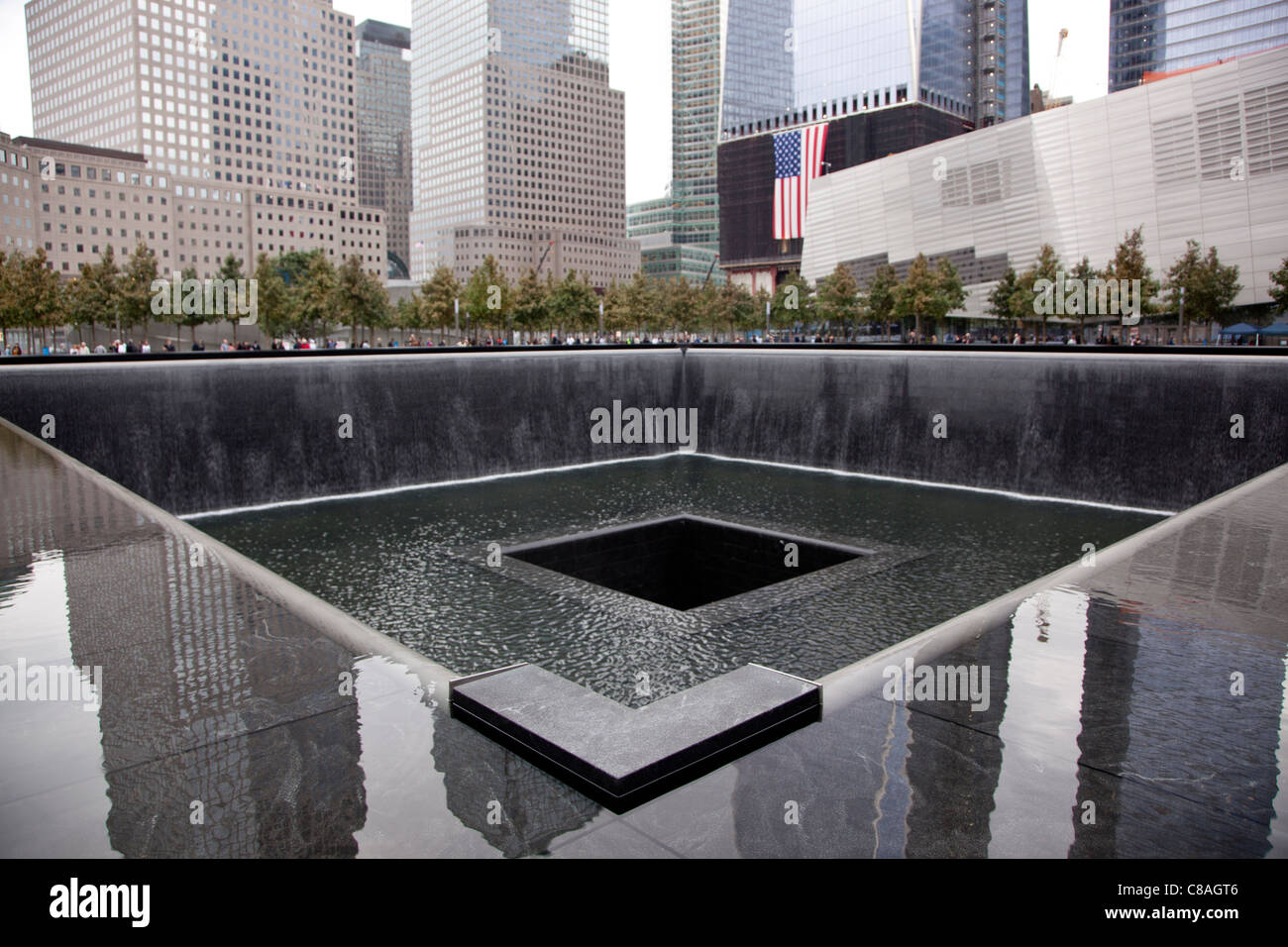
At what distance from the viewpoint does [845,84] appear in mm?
103375

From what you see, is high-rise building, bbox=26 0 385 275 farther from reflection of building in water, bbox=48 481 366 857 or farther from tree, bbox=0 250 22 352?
reflection of building in water, bbox=48 481 366 857

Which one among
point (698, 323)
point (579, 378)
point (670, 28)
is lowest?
point (579, 378)

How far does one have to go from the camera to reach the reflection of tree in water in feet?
10.8

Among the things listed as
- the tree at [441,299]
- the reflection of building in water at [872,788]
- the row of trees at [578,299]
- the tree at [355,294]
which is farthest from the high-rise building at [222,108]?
the reflection of building in water at [872,788]

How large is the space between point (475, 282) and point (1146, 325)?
37.2m

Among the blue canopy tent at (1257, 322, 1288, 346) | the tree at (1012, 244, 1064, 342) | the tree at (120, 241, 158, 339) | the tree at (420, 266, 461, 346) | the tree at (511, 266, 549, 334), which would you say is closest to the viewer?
the blue canopy tent at (1257, 322, 1288, 346)


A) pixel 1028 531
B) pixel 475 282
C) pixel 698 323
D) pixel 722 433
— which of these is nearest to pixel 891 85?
pixel 698 323
